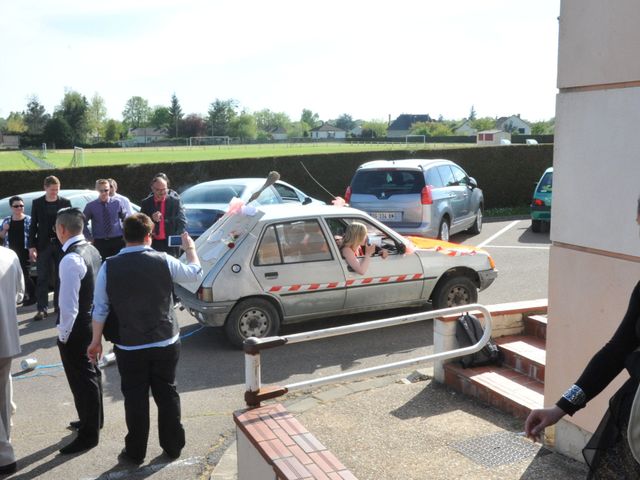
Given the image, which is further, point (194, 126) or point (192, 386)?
point (194, 126)

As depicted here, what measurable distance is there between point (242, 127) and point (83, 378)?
14194 cm

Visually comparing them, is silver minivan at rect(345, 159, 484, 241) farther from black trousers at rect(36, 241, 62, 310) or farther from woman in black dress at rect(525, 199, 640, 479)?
woman in black dress at rect(525, 199, 640, 479)

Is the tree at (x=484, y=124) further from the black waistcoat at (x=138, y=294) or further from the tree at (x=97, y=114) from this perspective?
the black waistcoat at (x=138, y=294)

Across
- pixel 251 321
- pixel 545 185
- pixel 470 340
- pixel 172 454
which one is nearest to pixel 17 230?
pixel 251 321

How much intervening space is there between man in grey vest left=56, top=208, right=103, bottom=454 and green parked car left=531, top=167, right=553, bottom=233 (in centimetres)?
1338

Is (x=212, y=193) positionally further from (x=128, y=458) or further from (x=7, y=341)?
(x=128, y=458)

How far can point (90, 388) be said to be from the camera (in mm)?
5629

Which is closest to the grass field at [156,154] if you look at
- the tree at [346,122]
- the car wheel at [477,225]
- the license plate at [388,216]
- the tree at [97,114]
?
the tree at [97,114]

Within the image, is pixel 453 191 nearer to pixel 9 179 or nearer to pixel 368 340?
pixel 368 340

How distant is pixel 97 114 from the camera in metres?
134

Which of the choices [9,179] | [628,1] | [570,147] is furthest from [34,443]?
[9,179]

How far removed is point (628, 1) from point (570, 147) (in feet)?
3.09

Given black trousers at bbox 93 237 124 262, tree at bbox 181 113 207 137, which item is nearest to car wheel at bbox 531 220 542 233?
black trousers at bbox 93 237 124 262

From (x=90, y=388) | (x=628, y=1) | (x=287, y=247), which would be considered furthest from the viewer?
(x=287, y=247)
